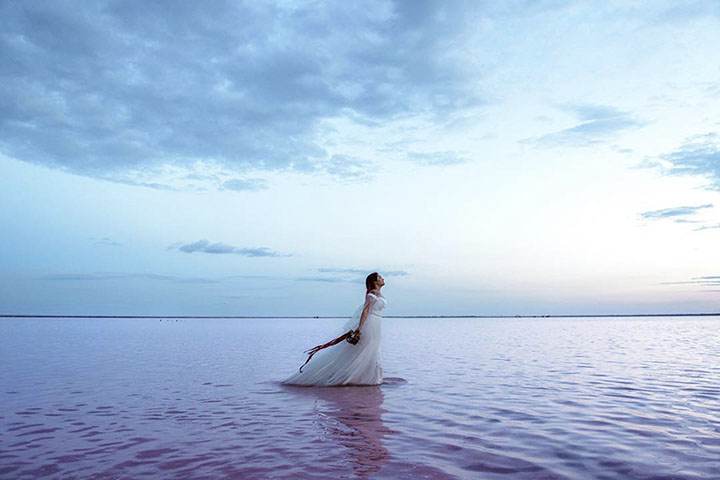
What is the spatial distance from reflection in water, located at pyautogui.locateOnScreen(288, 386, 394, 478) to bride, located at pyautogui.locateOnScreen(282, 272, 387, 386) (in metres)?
0.35

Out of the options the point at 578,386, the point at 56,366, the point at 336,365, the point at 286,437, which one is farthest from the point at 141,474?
the point at 56,366

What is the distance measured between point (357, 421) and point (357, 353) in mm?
4843

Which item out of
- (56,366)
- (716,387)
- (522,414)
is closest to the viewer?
(522,414)

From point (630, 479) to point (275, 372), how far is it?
1512cm

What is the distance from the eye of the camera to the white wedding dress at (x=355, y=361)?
1447 centimetres

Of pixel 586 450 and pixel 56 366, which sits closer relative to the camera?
pixel 586 450

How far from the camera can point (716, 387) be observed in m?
14.5

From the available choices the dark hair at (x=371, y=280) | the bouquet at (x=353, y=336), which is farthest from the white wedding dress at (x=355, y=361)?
the dark hair at (x=371, y=280)

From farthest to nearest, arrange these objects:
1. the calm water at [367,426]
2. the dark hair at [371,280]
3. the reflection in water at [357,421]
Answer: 1. the dark hair at [371,280]
2. the reflection in water at [357,421]
3. the calm water at [367,426]

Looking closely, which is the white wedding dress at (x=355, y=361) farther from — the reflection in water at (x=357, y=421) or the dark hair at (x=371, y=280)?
the dark hair at (x=371, y=280)

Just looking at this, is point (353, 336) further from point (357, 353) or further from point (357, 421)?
point (357, 421)

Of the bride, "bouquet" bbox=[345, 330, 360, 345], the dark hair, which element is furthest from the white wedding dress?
the dark hair

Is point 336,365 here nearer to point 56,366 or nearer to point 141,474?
point 141,474

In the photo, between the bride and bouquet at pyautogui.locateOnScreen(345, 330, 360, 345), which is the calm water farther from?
bouquet at pyautogui.locateOnScreen(345, 330, 360, 345)
